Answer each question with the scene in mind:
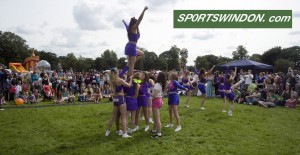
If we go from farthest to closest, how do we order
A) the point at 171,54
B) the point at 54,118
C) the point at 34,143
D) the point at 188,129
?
the point at 171,54, the point at 54,118, the point at 188,129, the point at 34,143

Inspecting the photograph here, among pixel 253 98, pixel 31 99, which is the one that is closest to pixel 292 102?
pixel 253 98

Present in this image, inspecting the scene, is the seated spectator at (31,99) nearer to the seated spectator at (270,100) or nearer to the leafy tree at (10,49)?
the seated spectator at (270,100)

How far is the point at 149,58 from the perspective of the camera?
3332 inches

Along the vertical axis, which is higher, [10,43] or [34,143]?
[10,43]

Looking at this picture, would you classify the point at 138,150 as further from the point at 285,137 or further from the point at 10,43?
the point at 10,43

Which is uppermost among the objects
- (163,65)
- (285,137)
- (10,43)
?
(10,43)

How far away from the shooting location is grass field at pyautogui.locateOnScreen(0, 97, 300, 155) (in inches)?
237

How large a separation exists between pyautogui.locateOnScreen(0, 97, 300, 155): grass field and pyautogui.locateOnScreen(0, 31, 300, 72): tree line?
47.8 meters

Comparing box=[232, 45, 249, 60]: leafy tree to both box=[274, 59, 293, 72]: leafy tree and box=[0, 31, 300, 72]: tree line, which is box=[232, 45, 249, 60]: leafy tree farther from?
box=[274, 59, 293, 72]: leafy tree

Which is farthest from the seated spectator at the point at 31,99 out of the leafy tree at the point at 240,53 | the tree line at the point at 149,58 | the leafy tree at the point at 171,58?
the leafy tree at the point at 240,53

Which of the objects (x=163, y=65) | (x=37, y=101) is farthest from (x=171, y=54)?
(x=37, y=101)

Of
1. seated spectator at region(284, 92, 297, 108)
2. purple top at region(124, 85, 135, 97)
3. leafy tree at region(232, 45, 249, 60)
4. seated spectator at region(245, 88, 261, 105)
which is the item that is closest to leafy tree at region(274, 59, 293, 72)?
leafy tree at region(232, 45, 249, 60)

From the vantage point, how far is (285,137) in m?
7.54

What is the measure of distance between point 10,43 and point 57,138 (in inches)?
3002
